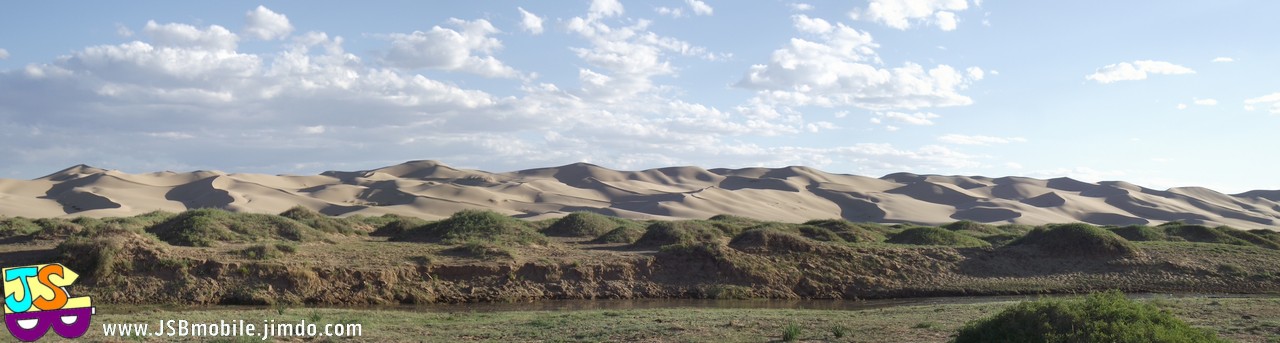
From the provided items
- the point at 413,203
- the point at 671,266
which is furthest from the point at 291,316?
the point at 413,203

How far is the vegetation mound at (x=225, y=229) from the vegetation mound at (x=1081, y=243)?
23322 mm

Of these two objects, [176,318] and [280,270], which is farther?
[280,270]

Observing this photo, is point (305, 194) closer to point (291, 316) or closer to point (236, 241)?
point (236, 241)

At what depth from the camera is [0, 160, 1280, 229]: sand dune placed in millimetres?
63562

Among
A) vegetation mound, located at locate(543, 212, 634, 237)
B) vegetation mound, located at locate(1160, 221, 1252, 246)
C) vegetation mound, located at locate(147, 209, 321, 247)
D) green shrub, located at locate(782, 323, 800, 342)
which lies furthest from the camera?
vegetation mound, located at locate(543, 212, 634, 237)

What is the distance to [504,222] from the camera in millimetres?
32156

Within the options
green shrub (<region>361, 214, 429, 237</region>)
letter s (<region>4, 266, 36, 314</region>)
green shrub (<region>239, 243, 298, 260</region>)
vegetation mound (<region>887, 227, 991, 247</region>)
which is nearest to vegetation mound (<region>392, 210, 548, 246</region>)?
green shrub (<region>361, 214, 429, 237</region>)

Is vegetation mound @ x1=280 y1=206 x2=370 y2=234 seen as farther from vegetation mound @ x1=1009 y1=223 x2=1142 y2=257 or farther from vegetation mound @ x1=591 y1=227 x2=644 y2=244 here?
vegetation mound @ x1=1009 y1=223 x2=1142 y2=257

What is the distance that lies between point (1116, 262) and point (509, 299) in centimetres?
1833

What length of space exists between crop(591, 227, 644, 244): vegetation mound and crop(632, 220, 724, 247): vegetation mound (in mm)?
450

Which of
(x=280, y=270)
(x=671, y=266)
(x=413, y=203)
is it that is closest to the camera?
(x=280, y=270)

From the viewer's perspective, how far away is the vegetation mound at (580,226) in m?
33.9

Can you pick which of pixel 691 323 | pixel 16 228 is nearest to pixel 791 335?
pixel 691 323

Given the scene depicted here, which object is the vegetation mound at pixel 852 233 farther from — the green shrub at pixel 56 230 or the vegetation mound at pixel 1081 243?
the green shrub at pixel 56 230
